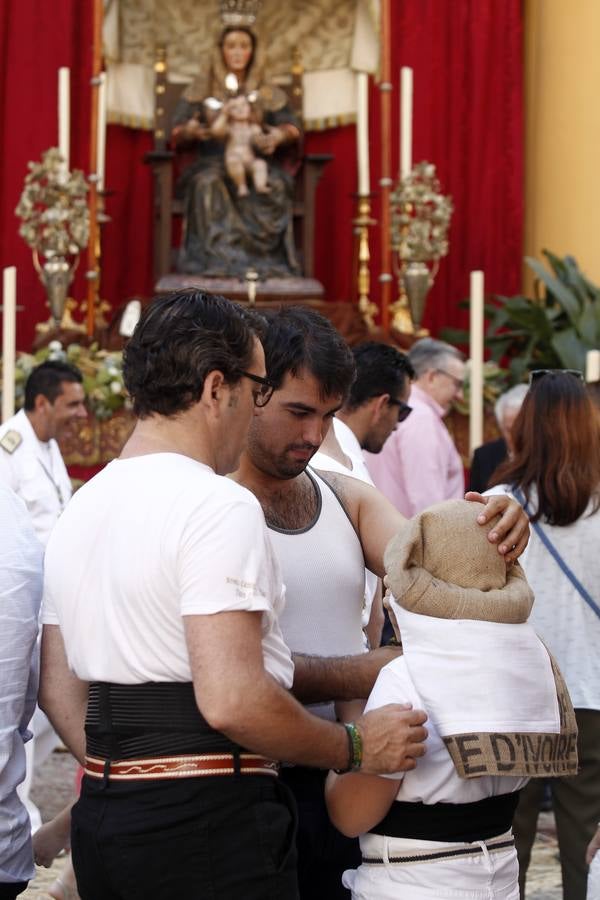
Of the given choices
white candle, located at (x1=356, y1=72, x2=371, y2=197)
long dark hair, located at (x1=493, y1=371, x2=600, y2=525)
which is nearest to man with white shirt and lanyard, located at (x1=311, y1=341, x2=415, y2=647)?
long dark hair, located at (x1=493, y1=371, x2=600, y2=525)

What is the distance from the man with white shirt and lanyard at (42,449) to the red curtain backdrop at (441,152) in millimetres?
4013

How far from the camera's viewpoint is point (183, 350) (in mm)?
1880

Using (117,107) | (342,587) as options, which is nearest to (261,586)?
(342,587)

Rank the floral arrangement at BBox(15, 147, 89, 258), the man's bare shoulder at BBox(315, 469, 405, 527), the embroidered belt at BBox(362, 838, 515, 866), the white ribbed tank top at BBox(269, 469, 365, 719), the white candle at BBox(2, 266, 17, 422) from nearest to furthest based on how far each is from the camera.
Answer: the embroidered belt at BBox(362, 838, 515, 866)
the white ribbed tank top at BBox(269, 469, 365, 719)
the man's bare shoulder at BBox(315, 469, 405, 527)
the white candle at BBox(2, 266, 17, 422)
the floral arrangement at BBox(15, 147, 89, 258)

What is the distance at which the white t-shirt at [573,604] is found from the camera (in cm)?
315

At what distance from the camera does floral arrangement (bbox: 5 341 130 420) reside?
6.34m

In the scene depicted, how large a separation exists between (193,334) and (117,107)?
7248 millimetres

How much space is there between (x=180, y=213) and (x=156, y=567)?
6.78m

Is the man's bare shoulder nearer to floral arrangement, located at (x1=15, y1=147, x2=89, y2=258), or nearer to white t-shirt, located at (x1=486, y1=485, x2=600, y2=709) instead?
white t-shirt, located at (x1=486, y1=485, x2=600, y2=709)

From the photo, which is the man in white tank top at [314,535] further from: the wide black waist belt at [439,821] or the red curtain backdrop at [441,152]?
the red curtain backdrop at [441,152]

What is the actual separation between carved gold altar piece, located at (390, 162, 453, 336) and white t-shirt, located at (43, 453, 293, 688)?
5.52 meters

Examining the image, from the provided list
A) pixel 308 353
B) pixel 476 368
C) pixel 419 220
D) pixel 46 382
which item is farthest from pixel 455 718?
pixel 419 220


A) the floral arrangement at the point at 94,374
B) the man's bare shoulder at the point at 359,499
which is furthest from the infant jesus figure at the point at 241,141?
the man's bare shoulder at the point at 359,499

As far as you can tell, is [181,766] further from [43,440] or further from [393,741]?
[43,440]
